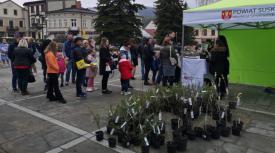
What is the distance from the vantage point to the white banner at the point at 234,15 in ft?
19.1

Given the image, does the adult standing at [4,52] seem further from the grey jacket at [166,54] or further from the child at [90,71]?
the grey jacket at [166,54]

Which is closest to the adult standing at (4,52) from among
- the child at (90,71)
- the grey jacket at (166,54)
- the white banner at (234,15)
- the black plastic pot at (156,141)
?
the child at (90,71)

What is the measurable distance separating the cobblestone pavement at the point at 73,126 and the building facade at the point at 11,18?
6153cm

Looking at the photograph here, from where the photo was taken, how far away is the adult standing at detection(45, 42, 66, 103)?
6.62 meters

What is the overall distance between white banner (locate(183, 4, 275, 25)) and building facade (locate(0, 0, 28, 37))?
62.6 meters


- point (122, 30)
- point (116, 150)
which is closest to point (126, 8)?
point (122, 30)

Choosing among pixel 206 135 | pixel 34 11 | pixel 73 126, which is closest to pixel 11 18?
pixel 34 11

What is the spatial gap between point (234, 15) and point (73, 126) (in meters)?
4.33

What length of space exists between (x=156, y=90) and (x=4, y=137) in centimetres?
303

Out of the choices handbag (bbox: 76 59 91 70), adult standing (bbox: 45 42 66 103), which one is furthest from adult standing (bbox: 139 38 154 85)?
adult standing (bbox: 45 42 66 103)

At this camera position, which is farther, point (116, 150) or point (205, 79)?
point (205, 79)

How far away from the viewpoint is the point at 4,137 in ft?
15.4

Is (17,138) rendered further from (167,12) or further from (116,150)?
(167,12)

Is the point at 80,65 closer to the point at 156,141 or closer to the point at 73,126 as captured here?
the point at 73,126
